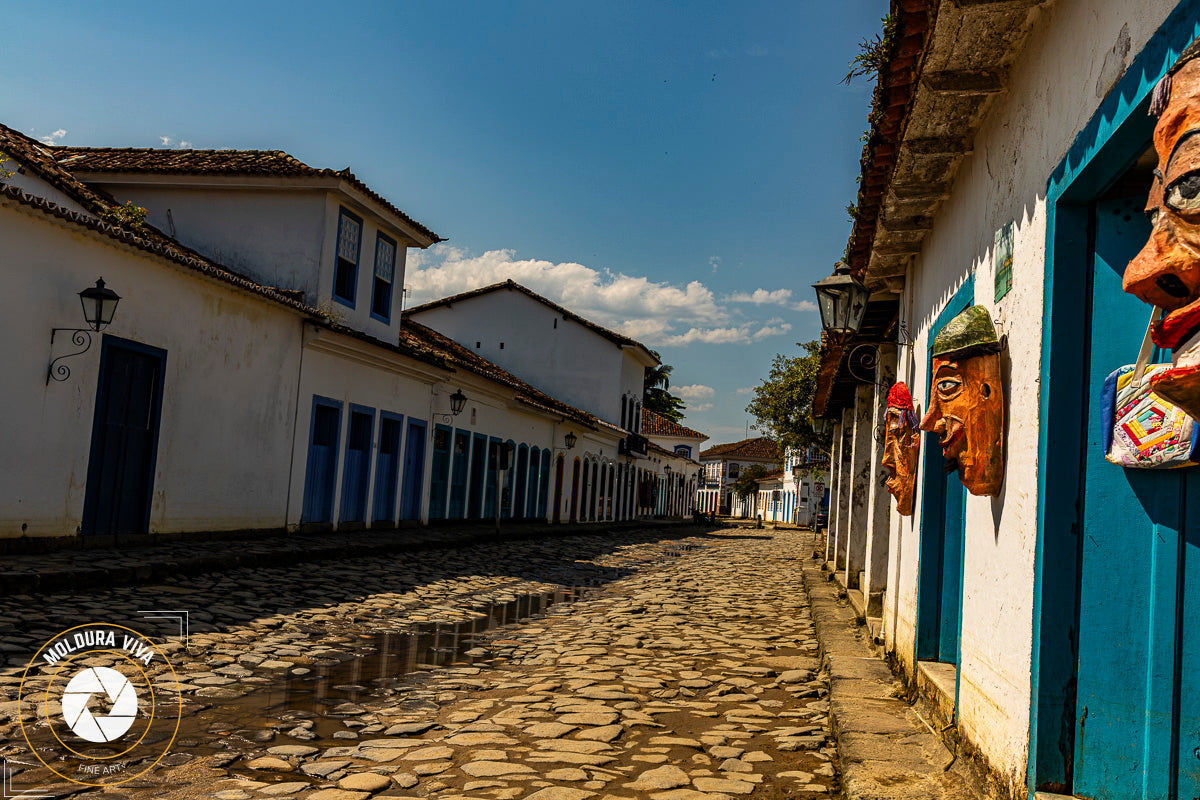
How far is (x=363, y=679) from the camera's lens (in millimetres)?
5980

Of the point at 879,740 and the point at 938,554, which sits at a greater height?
the point at 938,554

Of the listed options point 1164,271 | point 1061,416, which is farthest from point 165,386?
point 1164,271

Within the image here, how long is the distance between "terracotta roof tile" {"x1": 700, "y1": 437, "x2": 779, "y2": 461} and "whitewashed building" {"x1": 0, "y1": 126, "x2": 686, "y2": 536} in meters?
60.3

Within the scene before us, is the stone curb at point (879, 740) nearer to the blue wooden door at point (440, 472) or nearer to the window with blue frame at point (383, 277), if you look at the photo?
the window with blue frame at point (383, 277)

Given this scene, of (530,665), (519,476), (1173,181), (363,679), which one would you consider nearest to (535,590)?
(530,665)

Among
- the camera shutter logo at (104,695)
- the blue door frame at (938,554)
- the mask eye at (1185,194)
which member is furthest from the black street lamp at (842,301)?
the mask eye at (1185,194)

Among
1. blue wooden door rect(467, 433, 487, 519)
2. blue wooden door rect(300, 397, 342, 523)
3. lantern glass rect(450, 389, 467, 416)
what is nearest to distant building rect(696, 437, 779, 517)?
blue wooden door rect(467, 433, 487, 519)

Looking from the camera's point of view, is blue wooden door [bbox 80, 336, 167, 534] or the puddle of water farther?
blue wooden door [bbox 80, 336, 167, 534]

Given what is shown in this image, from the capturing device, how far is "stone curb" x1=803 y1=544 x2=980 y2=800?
3574mm

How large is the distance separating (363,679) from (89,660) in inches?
63.3

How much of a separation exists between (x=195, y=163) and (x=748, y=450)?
7046 centimetres

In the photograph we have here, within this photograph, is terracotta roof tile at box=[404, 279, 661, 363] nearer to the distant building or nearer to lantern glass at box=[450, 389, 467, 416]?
lantern glass at box=[450, 389, 467, 416]

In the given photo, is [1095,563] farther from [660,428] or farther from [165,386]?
[660,428]

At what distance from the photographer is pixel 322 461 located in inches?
642
